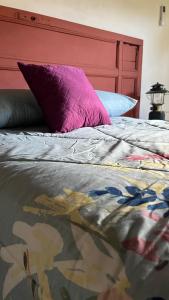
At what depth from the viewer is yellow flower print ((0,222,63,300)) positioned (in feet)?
1.60

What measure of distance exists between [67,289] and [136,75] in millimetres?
2392

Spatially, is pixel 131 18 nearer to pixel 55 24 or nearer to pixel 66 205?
pixel 55 24

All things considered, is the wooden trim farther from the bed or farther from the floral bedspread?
the floral bedspread

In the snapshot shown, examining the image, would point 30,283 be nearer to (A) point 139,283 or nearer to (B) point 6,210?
(B) point 6,210

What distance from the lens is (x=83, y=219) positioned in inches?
18.2

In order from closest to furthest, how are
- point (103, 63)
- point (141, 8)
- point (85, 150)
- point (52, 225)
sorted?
point (52, 225), point (85, 150), point (103, 63), point (141, 8)

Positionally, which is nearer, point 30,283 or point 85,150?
point 30,283

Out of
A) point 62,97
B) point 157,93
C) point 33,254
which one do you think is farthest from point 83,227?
point 157,93

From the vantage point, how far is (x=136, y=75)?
2.60 meters

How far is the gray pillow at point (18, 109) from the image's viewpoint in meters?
1.37

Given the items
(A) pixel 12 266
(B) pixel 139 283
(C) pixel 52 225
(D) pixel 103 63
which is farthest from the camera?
(D) pixel 103 63

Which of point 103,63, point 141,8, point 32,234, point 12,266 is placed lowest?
point 12,266

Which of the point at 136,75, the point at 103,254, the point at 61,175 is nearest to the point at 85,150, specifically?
the point at 61,175

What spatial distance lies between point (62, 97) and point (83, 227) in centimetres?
99
